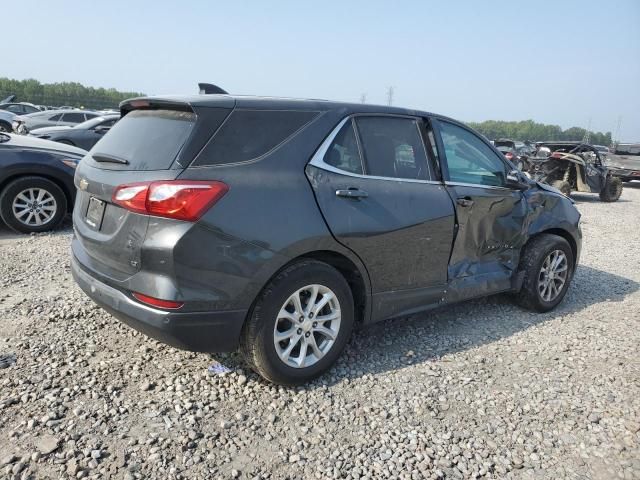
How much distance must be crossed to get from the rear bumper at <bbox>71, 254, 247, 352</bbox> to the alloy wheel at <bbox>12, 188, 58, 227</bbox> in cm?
424

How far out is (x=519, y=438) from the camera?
108 inches

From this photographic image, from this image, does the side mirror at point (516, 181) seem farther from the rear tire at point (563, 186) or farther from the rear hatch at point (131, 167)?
the rear tire at point (563, 186)

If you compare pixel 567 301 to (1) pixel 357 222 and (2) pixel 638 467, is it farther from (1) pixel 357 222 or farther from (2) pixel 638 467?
(1) pixel 357 222

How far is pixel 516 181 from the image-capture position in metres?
4.29

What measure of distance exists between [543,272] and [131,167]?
3.71m

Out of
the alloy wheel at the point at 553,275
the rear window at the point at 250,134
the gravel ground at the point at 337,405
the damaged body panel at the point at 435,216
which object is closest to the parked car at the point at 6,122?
the gravel ground at the point at 337,405

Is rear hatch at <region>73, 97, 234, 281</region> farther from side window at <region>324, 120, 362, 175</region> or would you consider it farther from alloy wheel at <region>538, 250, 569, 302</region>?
alloy wheel at <region>538, 250, 569, 302</region>

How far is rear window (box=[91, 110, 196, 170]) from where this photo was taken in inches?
106

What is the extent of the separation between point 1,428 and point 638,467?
10.9 feet

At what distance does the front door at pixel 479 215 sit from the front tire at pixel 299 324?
1.13 meters

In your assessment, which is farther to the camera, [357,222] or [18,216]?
[18,216]

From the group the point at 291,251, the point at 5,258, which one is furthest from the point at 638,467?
the point at 5,258

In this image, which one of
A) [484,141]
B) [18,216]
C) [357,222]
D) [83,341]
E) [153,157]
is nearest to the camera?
[153,157]

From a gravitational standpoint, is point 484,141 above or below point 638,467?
above
